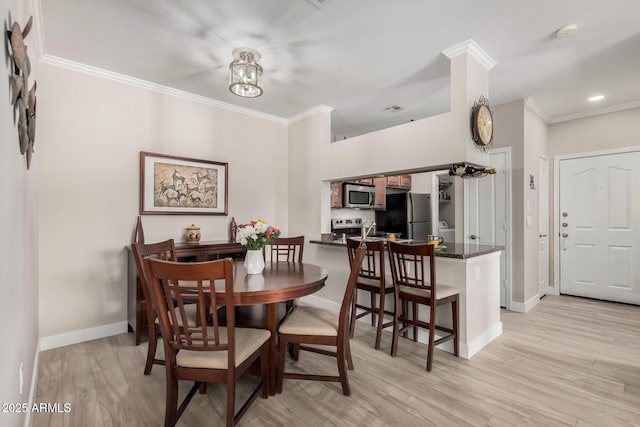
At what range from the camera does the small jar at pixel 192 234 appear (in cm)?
341

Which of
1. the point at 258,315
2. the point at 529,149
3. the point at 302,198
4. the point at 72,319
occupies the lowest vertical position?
the point at 72,319

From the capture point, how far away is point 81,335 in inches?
114

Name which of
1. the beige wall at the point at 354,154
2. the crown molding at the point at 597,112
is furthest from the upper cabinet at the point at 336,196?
the crown molding at the point at 597,112

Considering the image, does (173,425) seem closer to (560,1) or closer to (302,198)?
(302,198)

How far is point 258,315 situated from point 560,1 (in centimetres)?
299

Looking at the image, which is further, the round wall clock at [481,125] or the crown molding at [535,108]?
the crown molding at [535,108]

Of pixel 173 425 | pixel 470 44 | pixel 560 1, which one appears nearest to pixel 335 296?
pixel 173 425

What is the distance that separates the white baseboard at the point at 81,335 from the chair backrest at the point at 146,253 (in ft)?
3.17

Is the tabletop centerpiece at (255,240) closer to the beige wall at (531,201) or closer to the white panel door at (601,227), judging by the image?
the beige wall at (531,201)

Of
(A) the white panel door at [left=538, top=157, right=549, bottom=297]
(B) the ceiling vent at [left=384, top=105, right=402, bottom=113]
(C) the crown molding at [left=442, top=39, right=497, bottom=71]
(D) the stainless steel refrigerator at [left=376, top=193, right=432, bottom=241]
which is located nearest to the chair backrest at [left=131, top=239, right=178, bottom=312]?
(C) the crown molding at [left=442, top=39, right=497, bottom=71]

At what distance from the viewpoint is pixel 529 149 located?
3912mm

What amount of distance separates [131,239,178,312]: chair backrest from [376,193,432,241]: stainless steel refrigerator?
3.74m

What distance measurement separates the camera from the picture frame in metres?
3.26

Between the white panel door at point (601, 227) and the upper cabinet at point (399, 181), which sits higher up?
the upper cabinet at point (399, 181)
